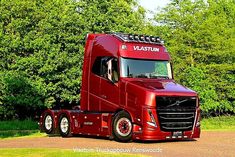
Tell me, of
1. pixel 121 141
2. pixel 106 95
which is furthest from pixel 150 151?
pixel 106 95

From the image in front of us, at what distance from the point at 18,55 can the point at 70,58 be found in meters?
4.09

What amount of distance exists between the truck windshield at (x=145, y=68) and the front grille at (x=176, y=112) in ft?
5.09

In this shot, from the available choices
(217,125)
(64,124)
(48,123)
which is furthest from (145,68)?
(217,125)

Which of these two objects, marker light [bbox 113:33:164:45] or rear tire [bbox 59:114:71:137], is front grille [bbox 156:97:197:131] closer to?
marker light [bbox 113:33:164:45]

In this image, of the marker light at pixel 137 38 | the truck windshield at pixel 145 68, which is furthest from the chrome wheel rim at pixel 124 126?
the marker light at pixel 137 38

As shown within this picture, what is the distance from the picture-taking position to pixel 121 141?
680 inches

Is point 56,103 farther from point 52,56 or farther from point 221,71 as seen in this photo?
point 221,71

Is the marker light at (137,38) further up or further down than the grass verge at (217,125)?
further up

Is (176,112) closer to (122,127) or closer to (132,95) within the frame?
(132,95)

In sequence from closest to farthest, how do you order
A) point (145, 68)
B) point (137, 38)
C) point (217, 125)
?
point (145, 68) → point (137, 38) → point (217, 125)

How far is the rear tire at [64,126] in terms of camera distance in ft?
65.8

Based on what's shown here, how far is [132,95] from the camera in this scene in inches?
673

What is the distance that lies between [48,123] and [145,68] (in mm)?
5813

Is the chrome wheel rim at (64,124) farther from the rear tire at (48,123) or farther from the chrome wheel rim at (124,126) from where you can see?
the chrome wheel rim at (124,126)
